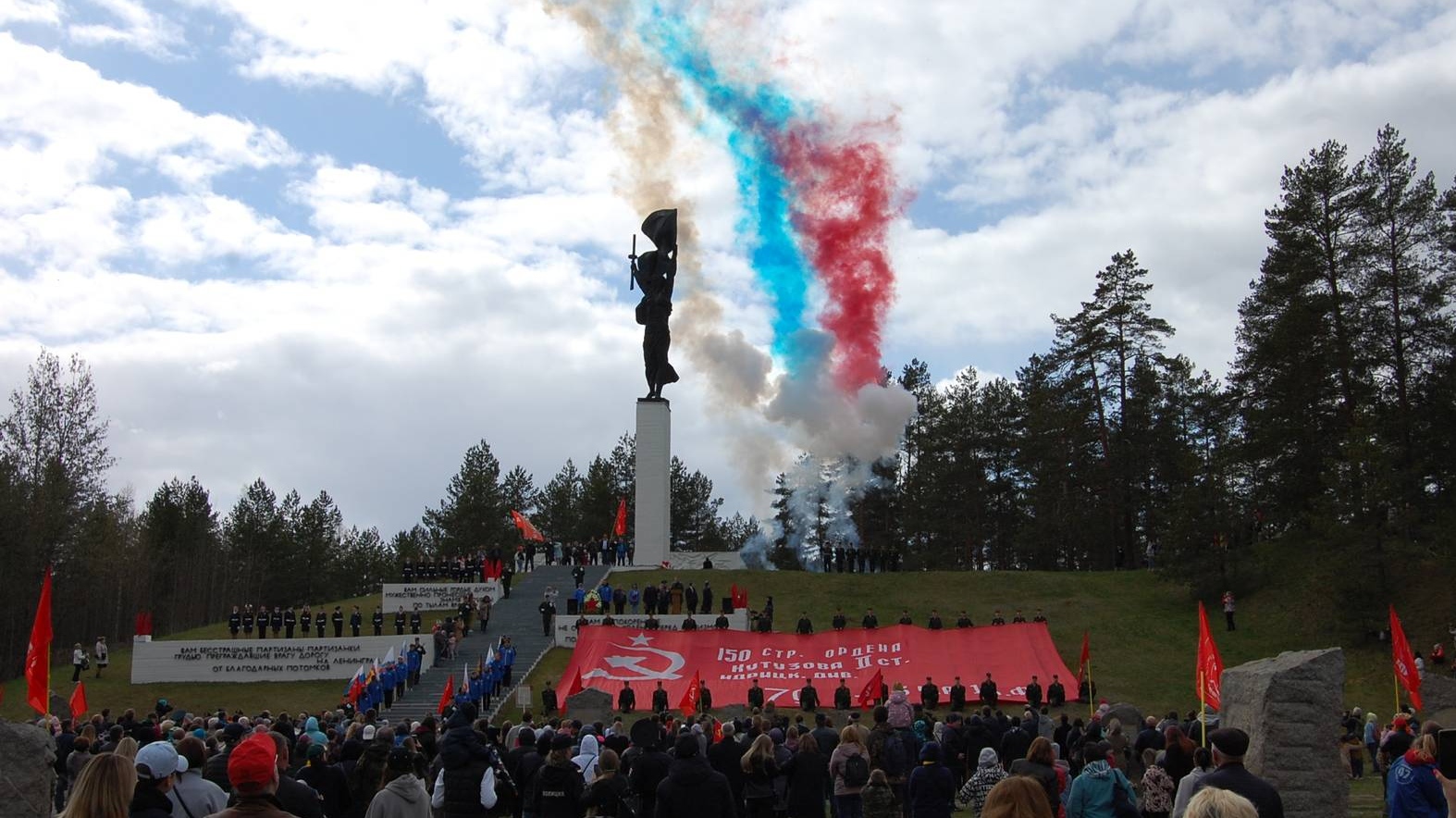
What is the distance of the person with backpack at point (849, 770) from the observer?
12711 millimetres

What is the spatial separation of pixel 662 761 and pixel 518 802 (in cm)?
304

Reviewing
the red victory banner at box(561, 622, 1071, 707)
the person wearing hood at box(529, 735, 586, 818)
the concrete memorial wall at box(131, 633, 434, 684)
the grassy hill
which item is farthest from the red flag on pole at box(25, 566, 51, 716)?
the concrete memorial wall at box(131, 633, 434, 684)

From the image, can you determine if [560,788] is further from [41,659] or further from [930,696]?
[930,696]

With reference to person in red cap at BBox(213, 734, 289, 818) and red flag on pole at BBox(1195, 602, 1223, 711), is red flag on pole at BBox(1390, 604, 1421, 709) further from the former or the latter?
person in red cap at BBox(213, 734, 289, 818)

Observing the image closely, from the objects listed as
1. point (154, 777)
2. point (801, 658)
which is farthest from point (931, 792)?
point (801, 658)

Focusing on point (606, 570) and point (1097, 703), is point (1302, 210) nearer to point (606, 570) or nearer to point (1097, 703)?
point (1097, 703)

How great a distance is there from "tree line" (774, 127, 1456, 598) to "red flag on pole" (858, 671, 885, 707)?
639 inches

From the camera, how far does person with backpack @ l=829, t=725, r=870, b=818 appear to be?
12.7 meters

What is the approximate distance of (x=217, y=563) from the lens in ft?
277

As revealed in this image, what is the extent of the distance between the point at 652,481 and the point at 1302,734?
148 ft

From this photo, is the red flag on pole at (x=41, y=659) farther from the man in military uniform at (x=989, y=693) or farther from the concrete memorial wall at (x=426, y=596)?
the concrete memorial wall at (x=426, y=596)

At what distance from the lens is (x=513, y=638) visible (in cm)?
4147

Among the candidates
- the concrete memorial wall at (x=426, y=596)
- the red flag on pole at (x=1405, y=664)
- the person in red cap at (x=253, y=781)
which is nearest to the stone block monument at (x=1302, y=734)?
the person in red cap at (x=253, y=781)

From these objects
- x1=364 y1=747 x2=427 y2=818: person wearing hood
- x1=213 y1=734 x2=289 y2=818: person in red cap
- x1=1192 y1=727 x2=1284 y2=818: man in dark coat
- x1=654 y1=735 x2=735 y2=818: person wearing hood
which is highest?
x1=213 y1=734 x2=289 y2=818: person in red cap
